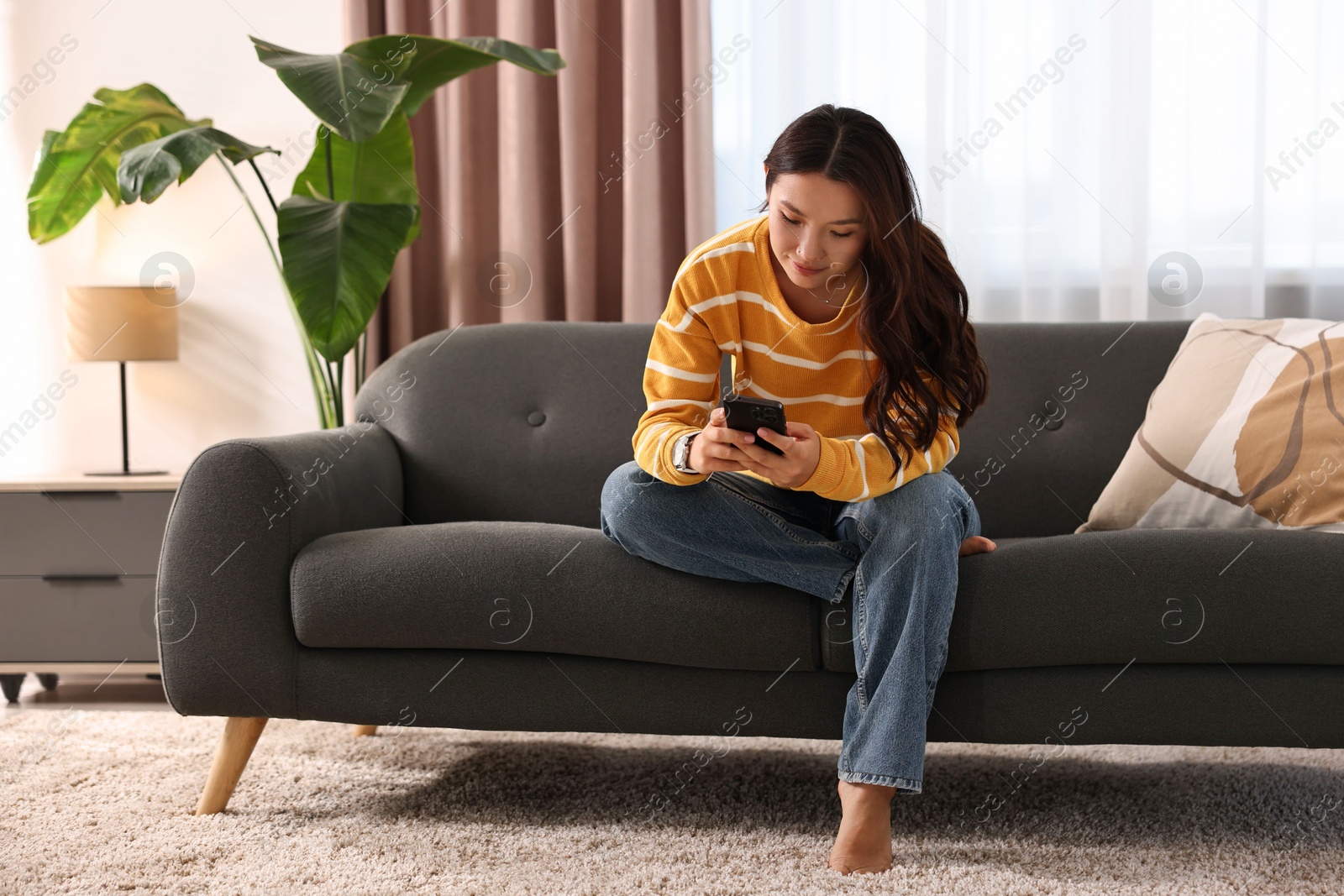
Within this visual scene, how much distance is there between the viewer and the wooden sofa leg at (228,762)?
1458 millimetres

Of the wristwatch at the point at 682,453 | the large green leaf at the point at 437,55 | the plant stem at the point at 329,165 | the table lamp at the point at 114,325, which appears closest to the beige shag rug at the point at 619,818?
the wristwatch at the point at 682,453

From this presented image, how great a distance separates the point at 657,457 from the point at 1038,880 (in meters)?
0.63

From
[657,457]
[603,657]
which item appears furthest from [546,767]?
[657,457]

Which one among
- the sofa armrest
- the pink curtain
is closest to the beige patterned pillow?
the pink curtain

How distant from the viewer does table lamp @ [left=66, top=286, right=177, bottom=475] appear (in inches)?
90.1

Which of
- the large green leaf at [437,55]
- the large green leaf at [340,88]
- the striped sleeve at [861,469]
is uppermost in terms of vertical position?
the large green leaf at [437,55]

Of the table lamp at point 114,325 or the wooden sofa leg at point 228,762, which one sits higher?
the table lamp at point 114,325

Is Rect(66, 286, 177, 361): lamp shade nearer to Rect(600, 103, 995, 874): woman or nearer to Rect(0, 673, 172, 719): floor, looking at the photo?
Rect(0, 673, 172, 719): floor

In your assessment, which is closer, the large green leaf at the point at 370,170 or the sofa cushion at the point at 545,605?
the sofa cushion at the point at 545,605

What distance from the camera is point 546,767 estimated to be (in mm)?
1697

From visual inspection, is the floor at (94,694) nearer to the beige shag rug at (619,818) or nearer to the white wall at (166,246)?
the beige shag rug at (619,818)

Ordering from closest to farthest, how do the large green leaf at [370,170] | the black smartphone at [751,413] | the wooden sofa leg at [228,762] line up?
the black smartphone at [751,413] < the wooden sofa leg at [228,762] < the large green leaf at [370,170]

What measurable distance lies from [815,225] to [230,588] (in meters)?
0.86

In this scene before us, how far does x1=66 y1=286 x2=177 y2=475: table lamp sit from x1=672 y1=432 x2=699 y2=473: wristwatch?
4.74 ft
